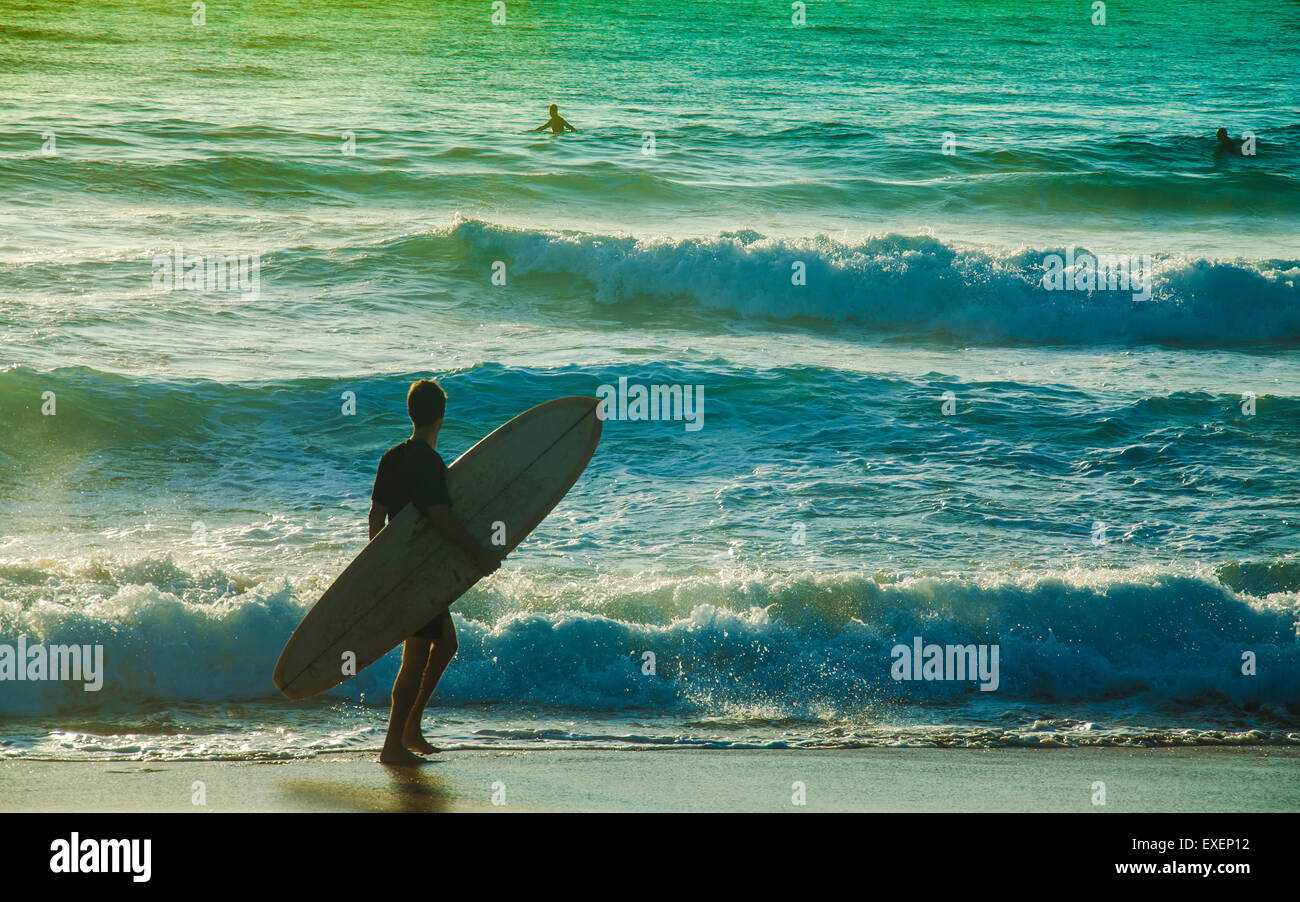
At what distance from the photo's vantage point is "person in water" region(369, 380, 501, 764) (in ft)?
13.5

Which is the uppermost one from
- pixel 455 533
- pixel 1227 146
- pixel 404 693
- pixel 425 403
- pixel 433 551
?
pixel 1227 146

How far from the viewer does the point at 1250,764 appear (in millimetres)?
4805

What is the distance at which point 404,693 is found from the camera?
14.4 ft

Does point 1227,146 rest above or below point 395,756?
above

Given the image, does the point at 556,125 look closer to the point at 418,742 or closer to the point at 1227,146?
the point at 1227,146

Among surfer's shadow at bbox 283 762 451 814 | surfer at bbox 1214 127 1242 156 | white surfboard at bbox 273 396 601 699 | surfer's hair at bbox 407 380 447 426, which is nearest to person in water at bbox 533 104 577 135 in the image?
surfer at bbox 1214 127 1242 156

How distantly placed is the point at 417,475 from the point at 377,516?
1.17ft

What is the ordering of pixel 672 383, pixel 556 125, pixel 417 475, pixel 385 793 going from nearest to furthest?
pixel 385 793 → pixel 417 475 → pixel 672 383 → pixel 556 125

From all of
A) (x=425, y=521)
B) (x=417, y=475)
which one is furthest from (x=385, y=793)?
(x=417, y=475)

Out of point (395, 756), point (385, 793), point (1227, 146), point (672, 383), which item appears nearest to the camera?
point (385, 793)

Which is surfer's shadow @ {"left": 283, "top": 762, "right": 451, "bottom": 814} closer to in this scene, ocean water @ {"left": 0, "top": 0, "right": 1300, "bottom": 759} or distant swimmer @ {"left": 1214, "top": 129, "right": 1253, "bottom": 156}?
ocean water @ {"left": 0, "top": 0, "right": 1300, "bottom": 759}

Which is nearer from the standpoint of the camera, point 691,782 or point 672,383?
point 691,782

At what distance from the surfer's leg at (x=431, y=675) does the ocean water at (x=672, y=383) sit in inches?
14.0
